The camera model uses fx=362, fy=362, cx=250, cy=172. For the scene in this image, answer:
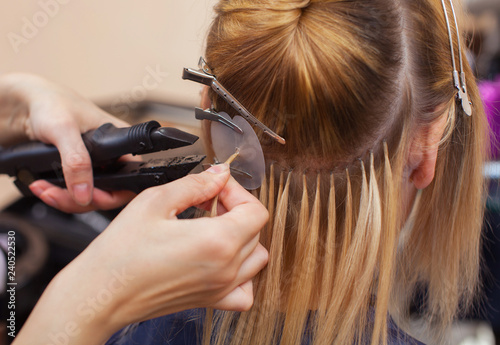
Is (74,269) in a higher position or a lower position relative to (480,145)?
lower

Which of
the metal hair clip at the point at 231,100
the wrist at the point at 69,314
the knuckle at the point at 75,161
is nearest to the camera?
the wrist at the point at 69,314

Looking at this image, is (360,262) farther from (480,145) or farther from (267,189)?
(480,145)

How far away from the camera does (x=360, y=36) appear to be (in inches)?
18.8

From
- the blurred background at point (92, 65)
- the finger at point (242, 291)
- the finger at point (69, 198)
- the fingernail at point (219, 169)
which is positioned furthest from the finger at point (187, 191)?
the finger at point (69, 198)

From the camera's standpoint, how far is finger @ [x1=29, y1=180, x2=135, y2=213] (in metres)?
0.75

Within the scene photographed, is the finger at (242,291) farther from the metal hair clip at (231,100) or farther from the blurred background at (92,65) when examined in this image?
the blurred background at (92,65)

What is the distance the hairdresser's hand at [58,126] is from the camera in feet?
2.15

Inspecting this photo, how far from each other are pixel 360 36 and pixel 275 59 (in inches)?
4.5

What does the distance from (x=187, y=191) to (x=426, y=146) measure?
0.39 meters

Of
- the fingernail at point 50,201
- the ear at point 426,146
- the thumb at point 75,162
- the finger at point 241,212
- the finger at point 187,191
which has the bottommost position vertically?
the fingernail at point 50,201

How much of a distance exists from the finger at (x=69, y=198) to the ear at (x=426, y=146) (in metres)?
0.57

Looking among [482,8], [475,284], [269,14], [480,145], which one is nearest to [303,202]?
[269,14]

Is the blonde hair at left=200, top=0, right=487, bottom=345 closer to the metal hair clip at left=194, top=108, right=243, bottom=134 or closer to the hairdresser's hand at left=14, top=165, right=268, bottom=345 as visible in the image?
the metal hair clip at left=194, top=108, right=243, bottom=134

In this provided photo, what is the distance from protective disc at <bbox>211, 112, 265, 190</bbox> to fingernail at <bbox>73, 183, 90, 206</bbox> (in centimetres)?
26
